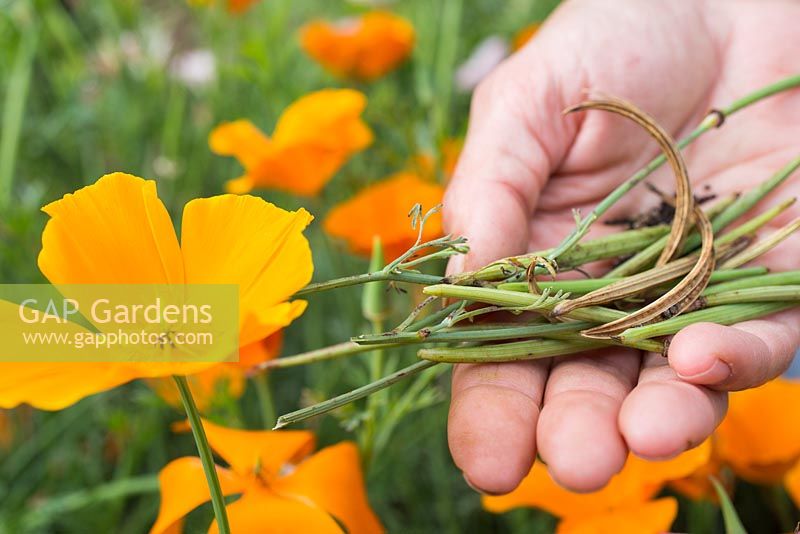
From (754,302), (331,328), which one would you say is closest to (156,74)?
(331,328)

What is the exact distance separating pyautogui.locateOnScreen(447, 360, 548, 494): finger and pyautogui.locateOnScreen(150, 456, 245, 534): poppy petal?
18 cm

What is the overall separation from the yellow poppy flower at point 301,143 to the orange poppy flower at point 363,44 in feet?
1.24

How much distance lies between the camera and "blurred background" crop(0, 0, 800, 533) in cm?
105

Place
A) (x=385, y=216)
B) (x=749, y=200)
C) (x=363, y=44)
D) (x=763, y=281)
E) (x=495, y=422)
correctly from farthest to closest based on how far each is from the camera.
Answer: (x=363, y=44) → (x=385, y=216) → (x=749, y=200) → (x=763, y=281) → (x=495, y=422)

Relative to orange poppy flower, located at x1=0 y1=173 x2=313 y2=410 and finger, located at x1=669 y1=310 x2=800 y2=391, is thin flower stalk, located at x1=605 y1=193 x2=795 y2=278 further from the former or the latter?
orange poppy flower, located at x1=0 y1=173 x2=313 y2=410

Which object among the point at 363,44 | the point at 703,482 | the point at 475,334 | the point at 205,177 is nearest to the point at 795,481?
the point at 703,482

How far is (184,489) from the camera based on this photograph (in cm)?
68

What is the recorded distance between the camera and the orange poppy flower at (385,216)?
1.02 m

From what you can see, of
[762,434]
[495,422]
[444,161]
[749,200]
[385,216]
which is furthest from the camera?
[444,161]

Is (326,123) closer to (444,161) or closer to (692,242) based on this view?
(444,161)

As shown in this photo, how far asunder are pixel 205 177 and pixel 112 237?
98 cm

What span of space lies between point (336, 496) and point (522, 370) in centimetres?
18

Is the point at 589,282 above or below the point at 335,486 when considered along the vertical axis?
above

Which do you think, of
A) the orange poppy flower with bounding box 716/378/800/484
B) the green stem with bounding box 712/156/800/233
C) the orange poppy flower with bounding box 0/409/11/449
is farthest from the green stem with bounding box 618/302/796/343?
the orange poppy flower with bounding box 0/409/11/449
